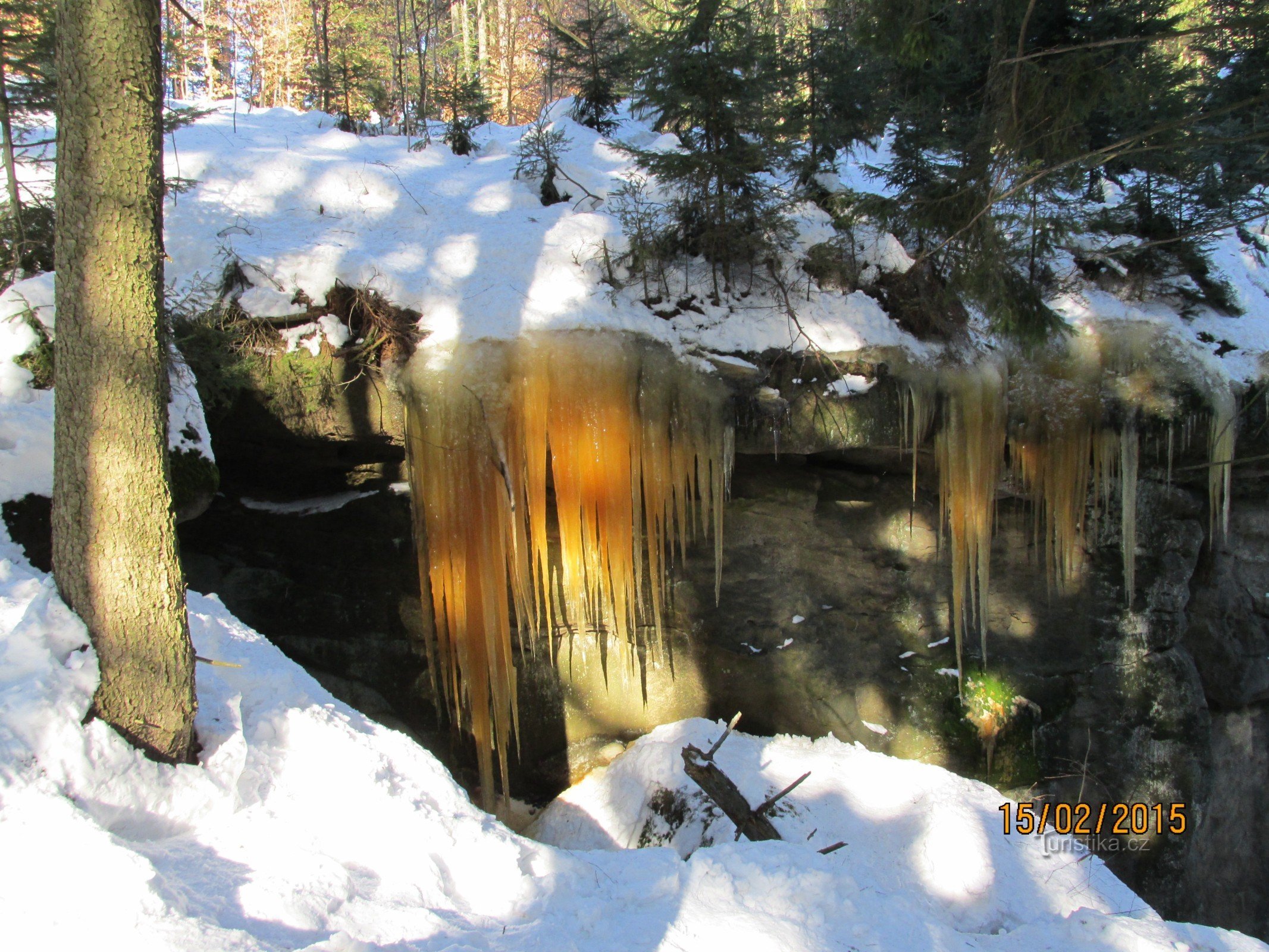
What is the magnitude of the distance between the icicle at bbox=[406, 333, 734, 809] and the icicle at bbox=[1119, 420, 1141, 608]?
3596 millimetres

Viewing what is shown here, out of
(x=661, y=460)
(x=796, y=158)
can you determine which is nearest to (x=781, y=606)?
(x=661, y=460)

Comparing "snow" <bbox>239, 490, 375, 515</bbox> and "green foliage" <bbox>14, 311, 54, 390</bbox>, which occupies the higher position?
"green foliage" <bbox>14, 311, 54, 390</bbox>

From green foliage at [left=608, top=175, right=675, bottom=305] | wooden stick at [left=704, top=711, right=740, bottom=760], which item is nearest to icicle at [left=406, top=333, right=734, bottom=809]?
green foliage at [left=608, top=175, right=675, bottom=305]

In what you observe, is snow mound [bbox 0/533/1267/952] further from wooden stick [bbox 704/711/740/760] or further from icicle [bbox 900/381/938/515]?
icicle [bbox 900/381/938/515]

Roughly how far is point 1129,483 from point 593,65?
26.2 feet

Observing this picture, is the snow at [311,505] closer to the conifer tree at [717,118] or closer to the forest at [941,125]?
the forest at [941,125]

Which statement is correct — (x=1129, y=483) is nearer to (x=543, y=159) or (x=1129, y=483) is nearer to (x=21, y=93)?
(x=543, y=159)

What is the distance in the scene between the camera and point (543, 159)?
859cm

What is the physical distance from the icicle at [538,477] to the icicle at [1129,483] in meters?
3.60
